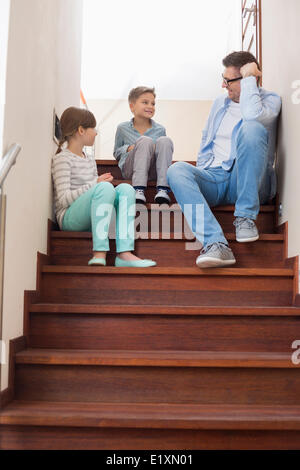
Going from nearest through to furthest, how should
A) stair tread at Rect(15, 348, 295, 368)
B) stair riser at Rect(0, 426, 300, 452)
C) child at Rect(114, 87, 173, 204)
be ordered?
stair riser at Rect(0, 426, 300, 452), stair tread at Rect(15, 348, 295, 368), child at Rect(114, 87, 173, 204)

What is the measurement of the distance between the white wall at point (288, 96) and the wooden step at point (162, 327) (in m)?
0.38

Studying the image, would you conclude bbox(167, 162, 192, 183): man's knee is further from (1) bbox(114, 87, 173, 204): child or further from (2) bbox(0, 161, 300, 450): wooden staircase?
(2) bbox(0, 161, 300, 450): wooden staircase

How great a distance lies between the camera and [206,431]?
1.48 m

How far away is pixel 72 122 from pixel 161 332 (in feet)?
3.71

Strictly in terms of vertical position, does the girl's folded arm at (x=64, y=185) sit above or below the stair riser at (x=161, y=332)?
above

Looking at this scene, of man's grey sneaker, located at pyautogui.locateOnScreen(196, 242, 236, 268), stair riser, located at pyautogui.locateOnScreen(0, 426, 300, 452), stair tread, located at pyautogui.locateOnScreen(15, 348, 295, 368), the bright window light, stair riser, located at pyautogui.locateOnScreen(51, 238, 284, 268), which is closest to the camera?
stair riser, located at pyautogui.locateOnScreen(0, 426, 300, 452)

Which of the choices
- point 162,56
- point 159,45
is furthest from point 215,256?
point 162,56

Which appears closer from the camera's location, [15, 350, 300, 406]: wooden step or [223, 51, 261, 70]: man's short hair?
[15, 350, 300, 406]: wooden step

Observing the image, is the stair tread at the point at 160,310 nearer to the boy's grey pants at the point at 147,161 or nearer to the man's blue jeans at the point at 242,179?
the man's blue jeans at the point at 242,179

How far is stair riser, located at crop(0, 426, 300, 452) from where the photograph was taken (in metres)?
1.47

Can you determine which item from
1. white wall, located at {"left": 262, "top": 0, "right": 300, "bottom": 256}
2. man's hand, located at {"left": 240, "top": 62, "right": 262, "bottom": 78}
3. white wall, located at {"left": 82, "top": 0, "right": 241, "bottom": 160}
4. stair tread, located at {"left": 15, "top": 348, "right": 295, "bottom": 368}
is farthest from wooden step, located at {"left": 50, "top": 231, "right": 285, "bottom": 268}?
white wall, located at {"left": 82, "top": 0, "right": 241, "bottom": 160}

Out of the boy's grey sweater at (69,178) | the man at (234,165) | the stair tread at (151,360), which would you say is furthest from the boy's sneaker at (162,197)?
the stair tread at (151,360)

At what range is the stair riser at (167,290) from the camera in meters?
1.99
